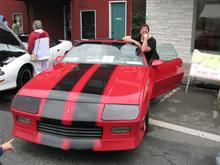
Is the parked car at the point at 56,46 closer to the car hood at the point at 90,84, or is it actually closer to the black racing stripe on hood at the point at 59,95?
the car hood at the point at 90,84

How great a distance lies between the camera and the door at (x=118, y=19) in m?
14.7

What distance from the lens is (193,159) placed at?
429 centimetres

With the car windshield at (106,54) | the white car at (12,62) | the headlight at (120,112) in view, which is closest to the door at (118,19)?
the white car at (12,62)

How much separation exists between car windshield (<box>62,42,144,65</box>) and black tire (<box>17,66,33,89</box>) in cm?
172

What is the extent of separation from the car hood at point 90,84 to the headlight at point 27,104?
8 cm

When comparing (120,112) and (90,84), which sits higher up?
(90,84)

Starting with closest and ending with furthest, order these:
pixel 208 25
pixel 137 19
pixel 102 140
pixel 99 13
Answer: pixel 102 140, pixel 208 25, pixel 137 19, pixel 99 13

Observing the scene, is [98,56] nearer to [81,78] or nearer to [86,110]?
[81,78]

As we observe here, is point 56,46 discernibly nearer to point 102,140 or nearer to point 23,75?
point 23,75

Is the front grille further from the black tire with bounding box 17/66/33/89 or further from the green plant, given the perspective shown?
the green plant

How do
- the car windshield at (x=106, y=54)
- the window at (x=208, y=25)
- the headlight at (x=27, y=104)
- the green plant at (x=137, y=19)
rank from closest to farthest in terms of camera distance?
the headlight at (x=27, y=104) → the car windshield at (x=106, y=54) → the window at (x=208, y=25) → the green plant at (x=137, y=19)

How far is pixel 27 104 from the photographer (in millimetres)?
4246

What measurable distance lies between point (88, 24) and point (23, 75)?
9368mm

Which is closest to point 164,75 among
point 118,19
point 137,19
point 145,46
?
point 145,46
